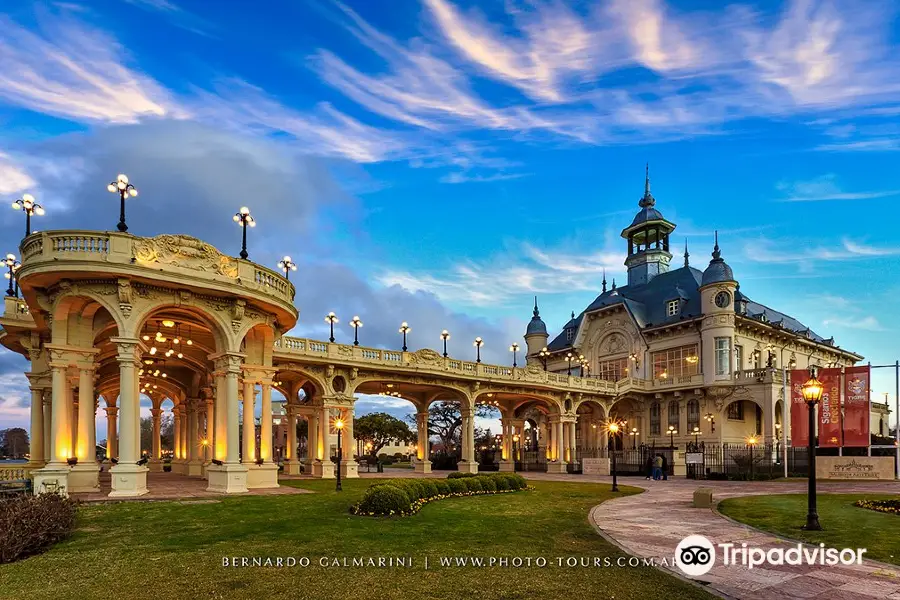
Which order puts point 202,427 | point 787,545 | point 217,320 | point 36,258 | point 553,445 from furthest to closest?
point 553,445, point 202,427, point 217,320, point 36,258, point 787,545

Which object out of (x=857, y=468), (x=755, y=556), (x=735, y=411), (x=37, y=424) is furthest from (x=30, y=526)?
(x=735, y=411)

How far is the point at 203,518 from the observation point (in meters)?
15.4

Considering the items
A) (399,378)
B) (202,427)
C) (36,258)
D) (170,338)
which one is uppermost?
(36,258)

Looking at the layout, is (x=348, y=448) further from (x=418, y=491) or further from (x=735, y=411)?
(x=735, y=411)

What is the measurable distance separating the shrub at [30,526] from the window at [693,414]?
164 ft

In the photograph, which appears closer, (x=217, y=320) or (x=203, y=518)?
(x=203, y=518)

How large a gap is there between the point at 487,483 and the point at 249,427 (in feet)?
32.8

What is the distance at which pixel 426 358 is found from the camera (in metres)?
40.9

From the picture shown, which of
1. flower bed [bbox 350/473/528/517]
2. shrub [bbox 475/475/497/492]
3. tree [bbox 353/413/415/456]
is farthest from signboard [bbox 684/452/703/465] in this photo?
tree [bbox 353/413/415/456]

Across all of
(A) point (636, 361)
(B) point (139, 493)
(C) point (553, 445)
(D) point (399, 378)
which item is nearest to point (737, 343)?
(A) point (636, 361)

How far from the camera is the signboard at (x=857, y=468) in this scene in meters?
32.7

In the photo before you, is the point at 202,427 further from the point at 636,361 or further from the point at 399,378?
the point at 636,361

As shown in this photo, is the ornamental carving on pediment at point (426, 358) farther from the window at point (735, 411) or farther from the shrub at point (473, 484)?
the window at point (735, 411)

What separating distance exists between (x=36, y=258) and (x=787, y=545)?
2320 cm
